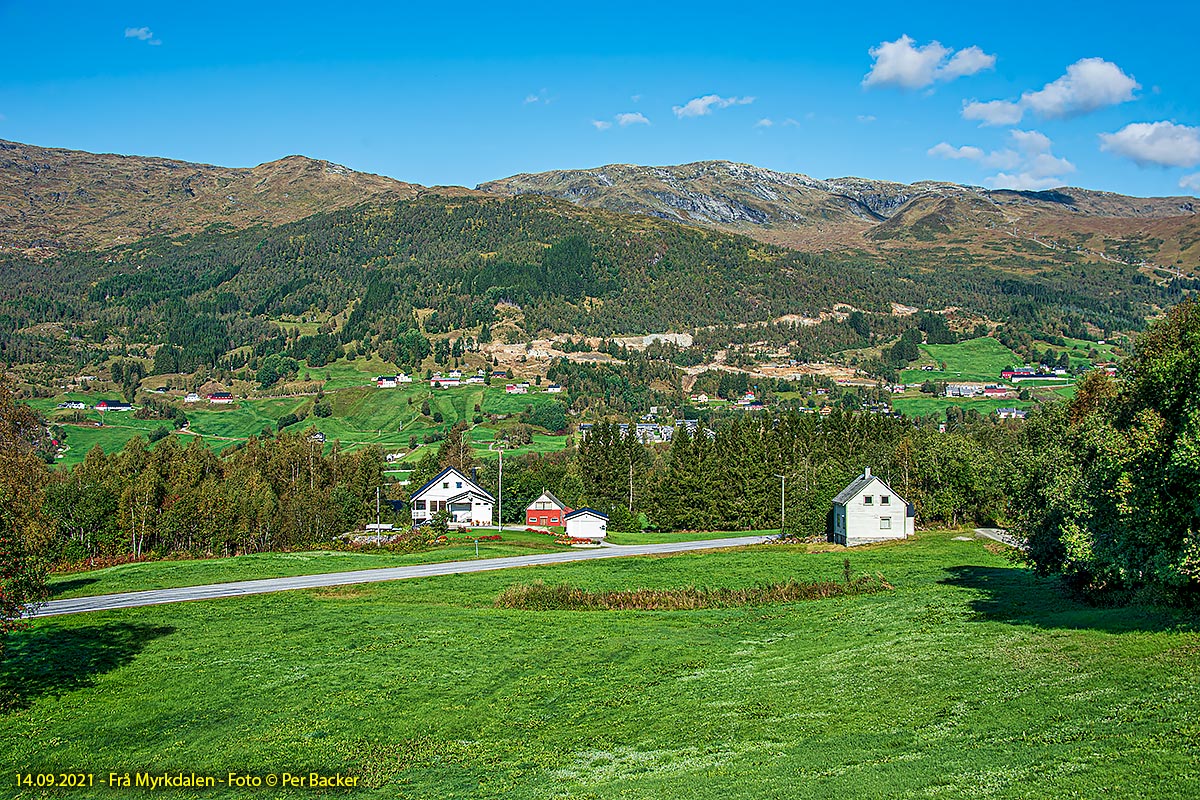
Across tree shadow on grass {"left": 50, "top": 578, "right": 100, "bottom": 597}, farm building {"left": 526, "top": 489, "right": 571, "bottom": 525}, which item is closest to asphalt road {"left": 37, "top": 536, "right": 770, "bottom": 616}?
tree shadow on grass {"left": 50, "top": 578, "right": 100, "bottom": 597}

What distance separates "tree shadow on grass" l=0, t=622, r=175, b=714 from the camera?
27.5 metres

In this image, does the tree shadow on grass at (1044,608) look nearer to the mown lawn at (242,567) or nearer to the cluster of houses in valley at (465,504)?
the mown lawn at (242,567)

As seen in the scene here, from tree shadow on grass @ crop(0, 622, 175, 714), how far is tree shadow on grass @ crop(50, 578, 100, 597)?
48.5ft

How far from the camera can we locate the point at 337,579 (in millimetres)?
60500

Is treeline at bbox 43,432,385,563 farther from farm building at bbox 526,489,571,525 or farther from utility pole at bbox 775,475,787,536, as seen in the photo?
utility pole at bbox 775,475,787,536

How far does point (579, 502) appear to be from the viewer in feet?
418

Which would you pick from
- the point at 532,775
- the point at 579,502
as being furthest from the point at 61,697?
the point at 579,502

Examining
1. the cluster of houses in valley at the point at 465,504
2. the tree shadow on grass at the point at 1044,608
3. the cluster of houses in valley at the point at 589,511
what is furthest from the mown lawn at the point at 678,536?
the tree shadow on grass at the point at 1044,608

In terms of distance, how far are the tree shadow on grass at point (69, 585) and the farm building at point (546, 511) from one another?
67.3 m

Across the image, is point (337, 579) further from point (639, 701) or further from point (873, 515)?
point (873, 515)

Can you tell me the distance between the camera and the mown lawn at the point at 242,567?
2160 inches

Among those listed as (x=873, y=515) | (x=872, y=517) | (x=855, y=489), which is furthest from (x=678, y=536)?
(x=873, y=515)

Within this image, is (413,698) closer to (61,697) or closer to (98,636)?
(61,697)

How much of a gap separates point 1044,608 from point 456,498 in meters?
93.9
